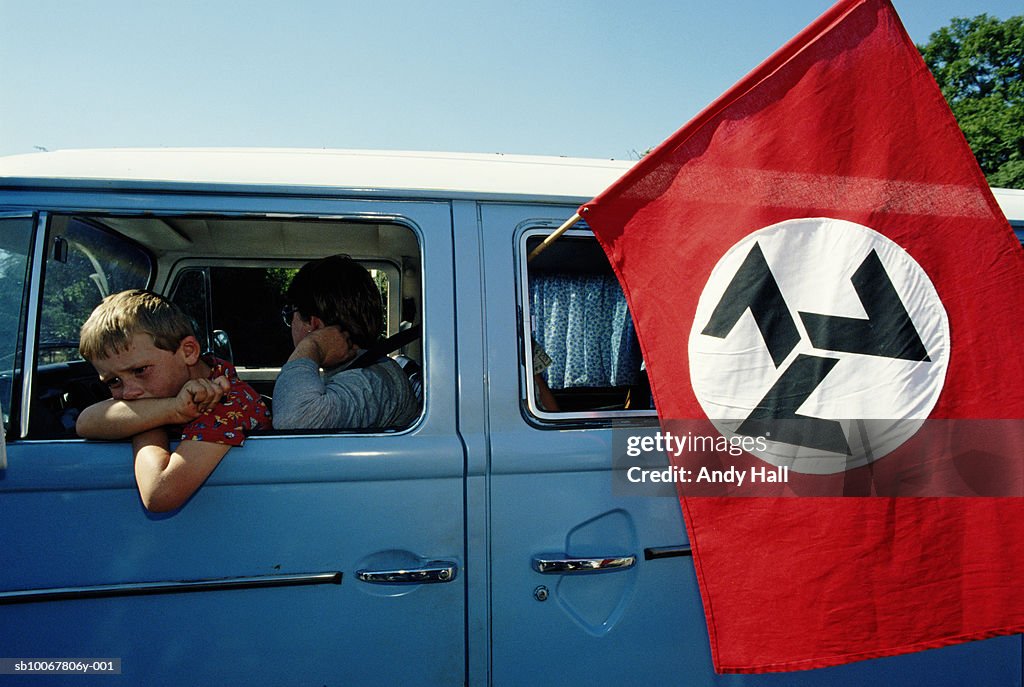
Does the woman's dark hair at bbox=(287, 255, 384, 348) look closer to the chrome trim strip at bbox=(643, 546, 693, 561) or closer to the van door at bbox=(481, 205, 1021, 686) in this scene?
the van door at bbox=(481, 205, 1021, 686)

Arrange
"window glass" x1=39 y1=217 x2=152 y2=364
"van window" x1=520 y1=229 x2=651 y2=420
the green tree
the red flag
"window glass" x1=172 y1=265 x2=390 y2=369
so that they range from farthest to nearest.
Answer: the green tree, "window glass" x1=172 y1=265 x2=390 y2=369, "van window" x1=520 y1=229 x2=651 y2=420, "window glass" x1=39 y1=217 x2=152 y2=364, the red flag

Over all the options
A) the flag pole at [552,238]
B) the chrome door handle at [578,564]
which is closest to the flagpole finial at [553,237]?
the flag pole at [552,238]

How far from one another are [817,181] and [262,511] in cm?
169

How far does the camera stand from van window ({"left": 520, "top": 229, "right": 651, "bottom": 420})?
203 cm

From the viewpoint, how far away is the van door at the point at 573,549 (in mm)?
1681

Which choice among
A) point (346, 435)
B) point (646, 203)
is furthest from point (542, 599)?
point (646, 203)

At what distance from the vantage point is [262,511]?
1.62 m

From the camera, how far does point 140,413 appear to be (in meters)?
1.63

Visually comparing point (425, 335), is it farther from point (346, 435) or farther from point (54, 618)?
point (54, 618)

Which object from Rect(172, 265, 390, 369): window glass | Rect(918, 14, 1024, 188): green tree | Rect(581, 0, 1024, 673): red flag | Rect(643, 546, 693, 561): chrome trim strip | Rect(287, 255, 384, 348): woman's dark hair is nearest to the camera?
Rect(581, 0, 1024, 673): red flag

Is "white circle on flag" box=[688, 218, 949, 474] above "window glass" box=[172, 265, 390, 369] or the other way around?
the other way around

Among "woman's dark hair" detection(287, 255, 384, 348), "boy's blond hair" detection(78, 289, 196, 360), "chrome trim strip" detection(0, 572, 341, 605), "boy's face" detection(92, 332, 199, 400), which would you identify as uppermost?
"woman's dark hair" detection(287, 255, 384, 348)

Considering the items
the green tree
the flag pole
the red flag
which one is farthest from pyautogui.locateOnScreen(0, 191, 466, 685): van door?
the green tree

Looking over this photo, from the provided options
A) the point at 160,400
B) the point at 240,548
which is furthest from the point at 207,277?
the point at 240,548
